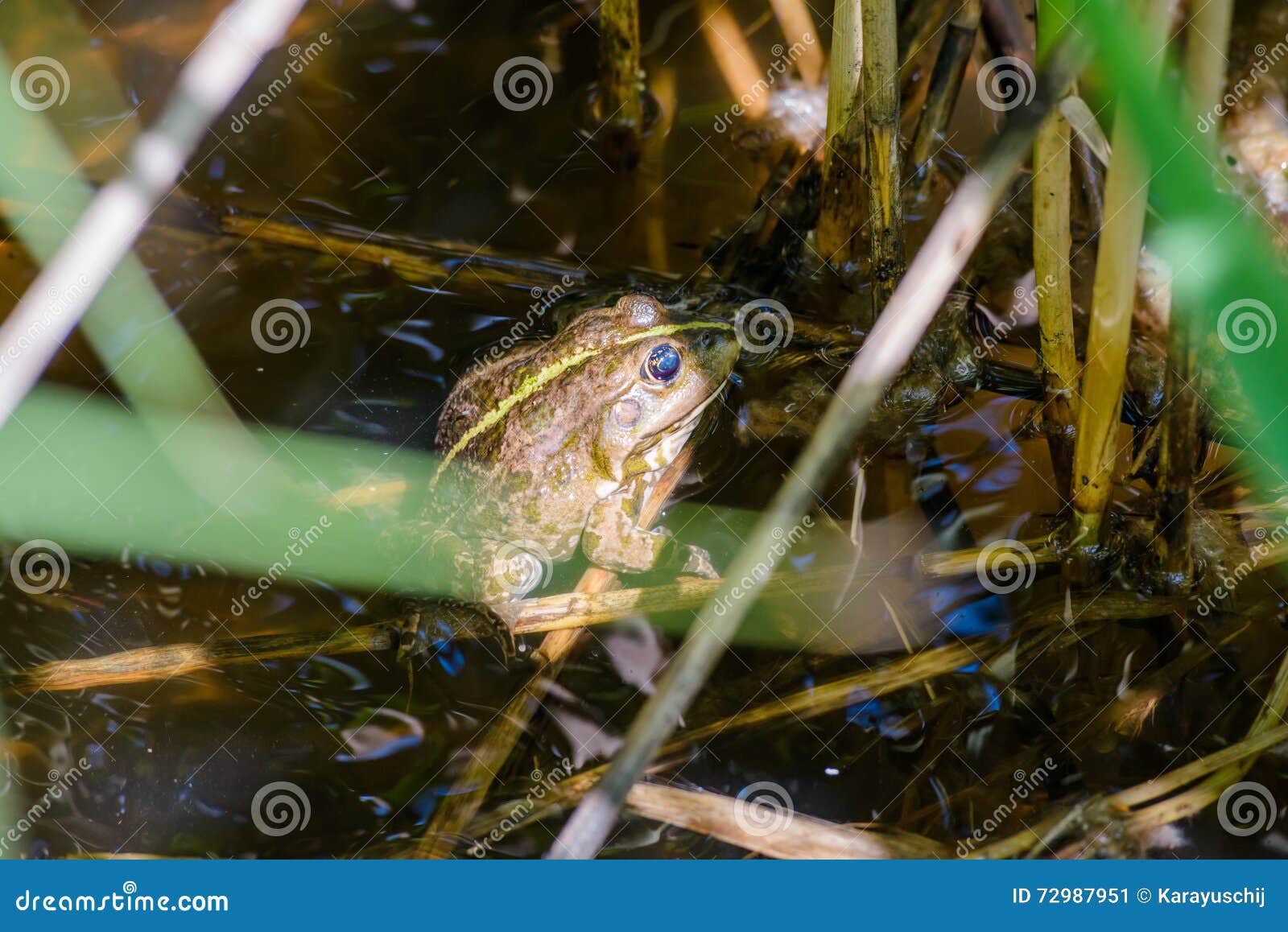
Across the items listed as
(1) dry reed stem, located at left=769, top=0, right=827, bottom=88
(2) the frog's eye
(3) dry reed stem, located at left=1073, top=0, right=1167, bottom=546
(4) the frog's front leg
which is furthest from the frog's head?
(1) dry reed stem, located at left=769, top=0, right=827, bottom=88

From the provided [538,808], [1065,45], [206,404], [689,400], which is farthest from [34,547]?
[1065,45]

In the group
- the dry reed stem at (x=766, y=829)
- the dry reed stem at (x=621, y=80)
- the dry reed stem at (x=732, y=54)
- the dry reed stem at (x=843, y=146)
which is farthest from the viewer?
the dry reed stem at (x=732, y=54)

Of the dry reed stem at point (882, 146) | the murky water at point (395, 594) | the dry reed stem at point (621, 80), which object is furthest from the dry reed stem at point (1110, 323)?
the dry reed stem at point (621, 80)

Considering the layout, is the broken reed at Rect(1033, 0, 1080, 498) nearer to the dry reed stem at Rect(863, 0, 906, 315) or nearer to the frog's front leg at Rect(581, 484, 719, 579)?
the dry reed stem at Rect(863, 0, 906, 315)

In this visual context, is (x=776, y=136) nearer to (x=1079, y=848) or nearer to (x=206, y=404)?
(x=206, y=404)

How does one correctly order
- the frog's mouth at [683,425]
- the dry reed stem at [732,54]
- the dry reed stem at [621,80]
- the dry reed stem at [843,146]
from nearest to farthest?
the dry reed stem at [843,146] < the frog's mouth at [683,425] < the dry reed stem at [621,80] < the dry reed stem at [732,54]

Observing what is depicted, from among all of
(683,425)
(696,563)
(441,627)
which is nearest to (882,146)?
(683,425)

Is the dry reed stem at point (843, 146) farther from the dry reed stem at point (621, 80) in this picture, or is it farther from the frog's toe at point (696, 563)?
the frog's toe at point (696, 563)

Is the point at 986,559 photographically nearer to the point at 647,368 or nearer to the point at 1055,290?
the point at 1055,290
